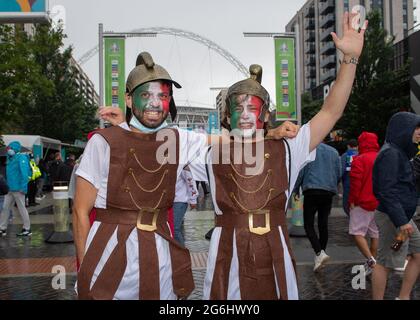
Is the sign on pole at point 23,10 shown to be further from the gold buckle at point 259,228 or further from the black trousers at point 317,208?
the gold buckle at point 259,228

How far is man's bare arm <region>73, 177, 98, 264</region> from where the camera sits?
2518 mm

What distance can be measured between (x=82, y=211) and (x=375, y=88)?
30842mm

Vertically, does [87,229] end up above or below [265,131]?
below

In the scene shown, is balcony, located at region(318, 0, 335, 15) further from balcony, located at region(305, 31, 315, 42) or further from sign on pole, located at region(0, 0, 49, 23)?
sign on pole, located at region(0, 0, 49, 23)

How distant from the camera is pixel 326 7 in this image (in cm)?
8494

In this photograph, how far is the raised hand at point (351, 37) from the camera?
2.82 metres

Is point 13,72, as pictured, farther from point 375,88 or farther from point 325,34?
point 325,34

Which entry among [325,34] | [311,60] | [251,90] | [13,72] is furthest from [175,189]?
[311,60]

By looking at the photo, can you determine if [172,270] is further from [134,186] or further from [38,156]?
[38,156]

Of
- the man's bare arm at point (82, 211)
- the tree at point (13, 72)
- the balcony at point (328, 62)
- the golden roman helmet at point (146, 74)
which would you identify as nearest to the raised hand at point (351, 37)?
the golden roman helmet at point (146, 74)

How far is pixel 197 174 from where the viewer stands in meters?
2.90

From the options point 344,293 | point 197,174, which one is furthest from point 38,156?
point 197,174

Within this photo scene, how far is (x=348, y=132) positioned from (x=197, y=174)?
31.4m

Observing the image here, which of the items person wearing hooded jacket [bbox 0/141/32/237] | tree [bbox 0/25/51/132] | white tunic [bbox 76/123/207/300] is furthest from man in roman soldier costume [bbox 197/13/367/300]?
tree [bbox 0/25/51/132]
